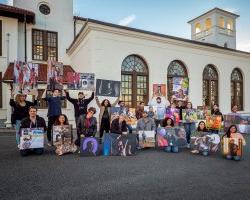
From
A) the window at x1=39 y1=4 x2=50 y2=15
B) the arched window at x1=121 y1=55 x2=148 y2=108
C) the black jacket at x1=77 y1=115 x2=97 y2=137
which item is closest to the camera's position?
the black jacket at x1=77 y1=115 x2=97 y2=137

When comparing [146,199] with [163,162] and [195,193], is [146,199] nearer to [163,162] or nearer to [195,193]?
[195,193]

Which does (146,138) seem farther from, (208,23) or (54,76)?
(208,23)

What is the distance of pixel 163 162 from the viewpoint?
21.7 feet

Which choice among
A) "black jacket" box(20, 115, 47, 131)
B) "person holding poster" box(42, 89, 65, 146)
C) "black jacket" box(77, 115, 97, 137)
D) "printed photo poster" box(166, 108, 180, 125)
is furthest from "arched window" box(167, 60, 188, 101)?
"black jacket" box(20, 115, 47, 131)

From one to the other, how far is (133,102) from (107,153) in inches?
326

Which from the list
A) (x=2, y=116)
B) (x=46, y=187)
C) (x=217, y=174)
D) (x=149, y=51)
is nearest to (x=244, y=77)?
(x=149, y=51)

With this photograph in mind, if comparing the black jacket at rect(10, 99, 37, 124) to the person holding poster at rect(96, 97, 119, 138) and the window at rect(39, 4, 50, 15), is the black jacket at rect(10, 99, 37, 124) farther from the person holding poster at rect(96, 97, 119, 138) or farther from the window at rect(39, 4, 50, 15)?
the window at rect(39, 4, 50, 15)

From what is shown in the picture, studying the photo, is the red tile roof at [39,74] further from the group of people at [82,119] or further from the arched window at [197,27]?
the arched window at [197,27]

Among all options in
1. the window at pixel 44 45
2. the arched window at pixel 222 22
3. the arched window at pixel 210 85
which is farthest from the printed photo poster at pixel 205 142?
the arched window at pixel 222 22

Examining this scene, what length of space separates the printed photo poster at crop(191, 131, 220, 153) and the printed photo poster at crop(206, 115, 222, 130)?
5.19 feet

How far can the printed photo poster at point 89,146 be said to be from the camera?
7.25 m

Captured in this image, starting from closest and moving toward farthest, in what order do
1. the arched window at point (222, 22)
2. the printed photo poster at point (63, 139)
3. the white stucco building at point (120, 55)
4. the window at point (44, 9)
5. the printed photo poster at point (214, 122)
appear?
the printed photo poster at point (63, 139), the printed photo poster at point (214, 122), the white stucco building at point (120, 55), the window at point (44, 9), the arched window at point (222, 22)

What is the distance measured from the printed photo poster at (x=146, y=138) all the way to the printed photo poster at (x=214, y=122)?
2498 mm

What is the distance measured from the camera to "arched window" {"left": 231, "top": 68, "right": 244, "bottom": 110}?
66.9 feet
